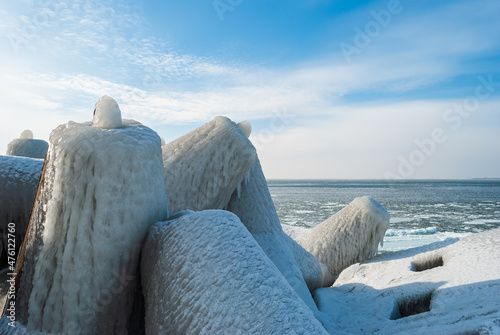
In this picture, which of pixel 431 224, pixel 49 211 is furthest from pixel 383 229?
pixel 431 224

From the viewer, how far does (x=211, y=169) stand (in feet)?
8.32

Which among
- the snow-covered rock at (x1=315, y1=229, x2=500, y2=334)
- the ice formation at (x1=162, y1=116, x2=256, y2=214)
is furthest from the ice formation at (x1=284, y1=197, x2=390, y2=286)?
the ice formation at (x1=162, y1=116, x2=256, y2=214)

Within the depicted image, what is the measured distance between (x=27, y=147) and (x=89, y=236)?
3417mm

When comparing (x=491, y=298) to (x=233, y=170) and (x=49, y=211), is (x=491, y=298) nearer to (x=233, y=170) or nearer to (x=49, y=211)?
(x=233, y=170)

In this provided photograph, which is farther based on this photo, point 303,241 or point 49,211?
point 303,241

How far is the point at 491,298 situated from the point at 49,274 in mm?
2750

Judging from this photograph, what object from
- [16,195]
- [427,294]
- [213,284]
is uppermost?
[16,195]

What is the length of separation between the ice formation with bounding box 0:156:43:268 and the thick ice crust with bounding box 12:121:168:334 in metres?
0.98

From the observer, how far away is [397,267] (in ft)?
13.5

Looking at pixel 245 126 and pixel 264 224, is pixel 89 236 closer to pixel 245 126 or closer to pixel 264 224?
pixel 264 224

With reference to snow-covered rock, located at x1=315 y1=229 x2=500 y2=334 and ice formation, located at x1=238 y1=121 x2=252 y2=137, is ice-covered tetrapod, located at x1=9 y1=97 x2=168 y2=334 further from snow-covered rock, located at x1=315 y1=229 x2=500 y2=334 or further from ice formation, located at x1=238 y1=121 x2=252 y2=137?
snow-covered rock, located at x1=315 y1=229 x2=500 y2=334

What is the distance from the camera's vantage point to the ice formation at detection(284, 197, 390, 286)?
505cm

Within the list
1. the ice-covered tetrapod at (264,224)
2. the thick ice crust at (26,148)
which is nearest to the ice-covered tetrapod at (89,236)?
the ice-covered tetrapod at (264,224)

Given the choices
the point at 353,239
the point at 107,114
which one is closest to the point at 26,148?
the point at 107,114
